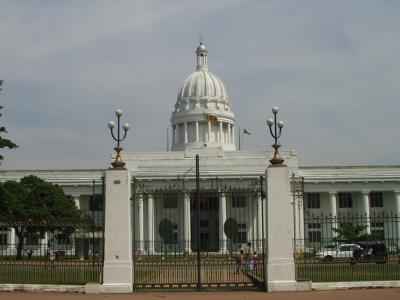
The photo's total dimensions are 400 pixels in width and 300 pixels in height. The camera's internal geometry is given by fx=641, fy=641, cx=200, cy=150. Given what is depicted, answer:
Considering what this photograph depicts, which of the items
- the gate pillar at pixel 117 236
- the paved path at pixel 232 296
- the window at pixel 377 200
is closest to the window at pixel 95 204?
the gate pillar at pixel 117 236

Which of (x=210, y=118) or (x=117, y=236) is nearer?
(x=117, y=236)

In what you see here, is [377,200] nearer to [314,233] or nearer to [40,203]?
[314,233]

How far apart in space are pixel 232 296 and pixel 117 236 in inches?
177

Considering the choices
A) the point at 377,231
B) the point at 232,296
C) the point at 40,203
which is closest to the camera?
the point at 232,296

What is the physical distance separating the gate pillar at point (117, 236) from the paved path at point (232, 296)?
0.64 metres

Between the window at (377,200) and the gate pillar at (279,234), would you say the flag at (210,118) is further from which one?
the gate pillar at (279,234)

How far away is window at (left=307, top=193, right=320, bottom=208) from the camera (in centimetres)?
7925

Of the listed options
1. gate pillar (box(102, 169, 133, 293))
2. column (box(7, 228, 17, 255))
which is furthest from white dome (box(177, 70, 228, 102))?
gate pillar (box(102, 169, 133, 293))

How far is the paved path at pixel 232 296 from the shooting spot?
19.8m

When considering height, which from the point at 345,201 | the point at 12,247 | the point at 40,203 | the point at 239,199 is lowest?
the point at 12,247

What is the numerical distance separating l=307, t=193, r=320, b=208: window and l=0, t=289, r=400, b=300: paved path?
58.2 meters

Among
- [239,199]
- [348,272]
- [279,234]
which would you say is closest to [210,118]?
[239,199]

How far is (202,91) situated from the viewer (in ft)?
320

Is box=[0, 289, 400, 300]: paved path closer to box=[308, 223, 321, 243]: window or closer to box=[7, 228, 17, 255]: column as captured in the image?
box=[7, 228, 17, 255]: column
